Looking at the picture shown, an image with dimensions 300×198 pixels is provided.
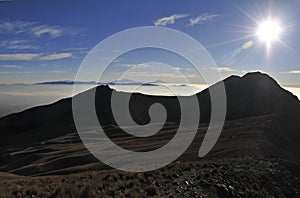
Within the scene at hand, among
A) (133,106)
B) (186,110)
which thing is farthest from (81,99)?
(186,110)

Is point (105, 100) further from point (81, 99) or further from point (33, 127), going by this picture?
point (33, 127)

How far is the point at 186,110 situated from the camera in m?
147

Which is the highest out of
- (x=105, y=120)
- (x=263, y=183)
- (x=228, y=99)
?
(x=228, y=99)

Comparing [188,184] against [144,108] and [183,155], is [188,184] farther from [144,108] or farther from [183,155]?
[144,108]

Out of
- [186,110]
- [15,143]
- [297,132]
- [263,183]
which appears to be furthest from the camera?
[186,110]

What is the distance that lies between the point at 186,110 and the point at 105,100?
37285mm

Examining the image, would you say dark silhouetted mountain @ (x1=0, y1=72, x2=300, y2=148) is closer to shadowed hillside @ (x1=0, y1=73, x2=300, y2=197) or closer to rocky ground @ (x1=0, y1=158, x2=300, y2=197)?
Result: shadowed hillside @ (x1=0, y1=73, x2=300, y2=197)

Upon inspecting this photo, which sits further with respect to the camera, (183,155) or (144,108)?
(144,108)

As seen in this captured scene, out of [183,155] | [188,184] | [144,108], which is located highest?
[144,108]

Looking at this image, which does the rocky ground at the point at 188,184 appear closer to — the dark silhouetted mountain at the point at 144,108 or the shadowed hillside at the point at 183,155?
the shadowed hillside at the point at 183,155

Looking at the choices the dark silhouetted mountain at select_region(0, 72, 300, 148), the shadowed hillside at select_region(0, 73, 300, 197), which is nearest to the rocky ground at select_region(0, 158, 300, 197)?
the shadowed hillside at select_region(0, 73, 300, 197)

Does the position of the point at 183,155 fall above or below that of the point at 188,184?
above

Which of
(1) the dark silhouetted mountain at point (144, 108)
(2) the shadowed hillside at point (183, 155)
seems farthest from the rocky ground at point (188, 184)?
(1) the dark silhouetted mountain at point (144, 108)

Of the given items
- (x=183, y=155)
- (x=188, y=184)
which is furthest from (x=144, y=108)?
(x=188, y=184)
